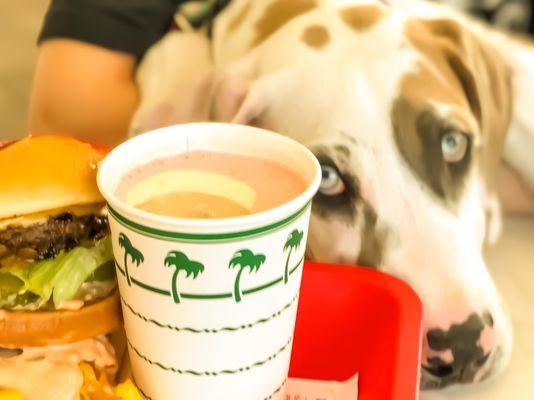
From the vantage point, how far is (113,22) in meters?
1.07

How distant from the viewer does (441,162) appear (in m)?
0.81

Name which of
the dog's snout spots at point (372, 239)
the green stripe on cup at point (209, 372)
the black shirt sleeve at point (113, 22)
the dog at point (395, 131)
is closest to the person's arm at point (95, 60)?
the black shirt sleeve at point (113, 22)

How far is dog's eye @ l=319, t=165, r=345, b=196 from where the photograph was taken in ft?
2.64

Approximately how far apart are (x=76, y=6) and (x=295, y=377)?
0.65m

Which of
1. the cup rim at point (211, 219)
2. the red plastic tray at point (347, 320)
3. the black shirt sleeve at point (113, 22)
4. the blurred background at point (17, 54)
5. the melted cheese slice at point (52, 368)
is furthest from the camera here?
the blurred background at point (17, 54)

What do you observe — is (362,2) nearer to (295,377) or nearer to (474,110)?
(474,110)

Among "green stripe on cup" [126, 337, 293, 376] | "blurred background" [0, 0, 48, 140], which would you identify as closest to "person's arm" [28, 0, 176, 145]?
"blurred background" [0, 0, 48, 140]

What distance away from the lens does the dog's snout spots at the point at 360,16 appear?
83 centimetres

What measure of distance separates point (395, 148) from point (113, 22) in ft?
1.69

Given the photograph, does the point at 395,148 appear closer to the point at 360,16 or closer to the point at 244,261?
the point at 360,16

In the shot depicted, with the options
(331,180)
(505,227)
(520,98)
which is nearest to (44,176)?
(331,180)

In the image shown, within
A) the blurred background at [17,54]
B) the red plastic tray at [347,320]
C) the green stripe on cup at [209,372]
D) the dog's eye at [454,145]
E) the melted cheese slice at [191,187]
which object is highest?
the melted cheese slice at [191,187]

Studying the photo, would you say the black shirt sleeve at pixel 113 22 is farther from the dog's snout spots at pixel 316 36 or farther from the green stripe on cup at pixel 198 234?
the green stripe on cup at pixel 198 234

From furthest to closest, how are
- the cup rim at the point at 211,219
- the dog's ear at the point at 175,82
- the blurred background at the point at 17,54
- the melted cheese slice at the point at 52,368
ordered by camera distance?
the blurred background at the point at 17,54 → the dog's ear at the point at 175,82 → the melted cheese slice at the point at 52,368 → the cup rim at the point at 211,219
